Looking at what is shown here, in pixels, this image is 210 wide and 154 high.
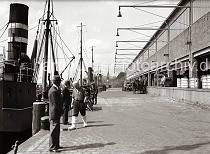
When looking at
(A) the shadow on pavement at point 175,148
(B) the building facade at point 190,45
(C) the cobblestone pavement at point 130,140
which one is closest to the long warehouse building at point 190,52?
(B) the building facade at point 190,45

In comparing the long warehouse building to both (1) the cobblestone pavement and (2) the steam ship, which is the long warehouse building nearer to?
(1) the cobblestone pavement

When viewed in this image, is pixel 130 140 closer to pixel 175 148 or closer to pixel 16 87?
pixel 175 148

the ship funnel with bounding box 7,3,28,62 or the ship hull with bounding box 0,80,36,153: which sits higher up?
the ship funnel with bounding box 7,3,28,62

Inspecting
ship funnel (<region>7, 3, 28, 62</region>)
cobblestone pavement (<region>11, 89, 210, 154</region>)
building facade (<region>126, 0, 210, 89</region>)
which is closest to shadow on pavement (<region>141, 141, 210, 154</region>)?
cobblestone pavement (<region>11, 89, 210, 154</region>)

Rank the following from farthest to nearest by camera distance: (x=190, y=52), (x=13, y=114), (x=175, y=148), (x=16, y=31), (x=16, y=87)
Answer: (x=190, y=52) → (x=16, y=31) → (x=16, y=87) → (x=13, y=114) → (x=175, y=148)

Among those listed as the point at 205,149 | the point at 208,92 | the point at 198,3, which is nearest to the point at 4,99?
the point at 205,149

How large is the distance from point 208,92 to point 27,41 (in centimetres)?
1068

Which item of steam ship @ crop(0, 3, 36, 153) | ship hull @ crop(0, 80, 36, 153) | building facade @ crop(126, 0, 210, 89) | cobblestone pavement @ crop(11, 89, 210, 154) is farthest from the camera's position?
building facade @ crop(126, 0, 210, 89)

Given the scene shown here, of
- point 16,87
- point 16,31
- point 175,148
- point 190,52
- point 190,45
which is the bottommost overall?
point 175,148

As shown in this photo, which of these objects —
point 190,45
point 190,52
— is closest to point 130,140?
point 190,52

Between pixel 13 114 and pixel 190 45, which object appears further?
pixel 190 45

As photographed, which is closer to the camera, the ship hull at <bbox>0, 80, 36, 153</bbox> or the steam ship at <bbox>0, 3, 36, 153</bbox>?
the ship hull at <bbox>0, 80, 36, 153</bbox>

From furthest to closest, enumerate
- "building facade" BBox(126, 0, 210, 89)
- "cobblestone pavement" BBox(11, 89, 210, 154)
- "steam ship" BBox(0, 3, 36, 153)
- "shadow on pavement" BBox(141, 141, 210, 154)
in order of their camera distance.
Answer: "building facade" BBox(126, 0, 210, 89) → "steam ship" BBox(0, 3, 36, 153) → "cobblestone pavement" BBox(11, 89, 210, 154) → "shadow on pavement" BBox(141, 141, 210, 154)

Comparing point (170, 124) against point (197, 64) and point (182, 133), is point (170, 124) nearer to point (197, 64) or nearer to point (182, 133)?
point (182, 133)
